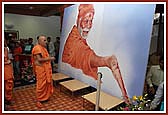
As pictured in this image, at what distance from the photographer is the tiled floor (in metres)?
2.51

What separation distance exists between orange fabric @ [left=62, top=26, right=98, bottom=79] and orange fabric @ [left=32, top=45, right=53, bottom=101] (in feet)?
2.36

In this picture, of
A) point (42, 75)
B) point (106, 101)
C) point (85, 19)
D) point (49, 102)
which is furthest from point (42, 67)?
point (85, 19)

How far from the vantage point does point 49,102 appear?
273 centimetres

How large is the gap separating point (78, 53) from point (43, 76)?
3.11ft

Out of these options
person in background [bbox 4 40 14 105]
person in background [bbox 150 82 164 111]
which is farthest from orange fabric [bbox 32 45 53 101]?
person in background [bbox 150 82 164 111]

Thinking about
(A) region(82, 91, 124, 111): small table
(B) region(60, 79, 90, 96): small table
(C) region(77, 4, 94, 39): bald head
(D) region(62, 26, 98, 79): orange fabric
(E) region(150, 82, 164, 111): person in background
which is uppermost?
(C) region(77, 4, 94, 39): bald head

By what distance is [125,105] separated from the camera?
2283 mm

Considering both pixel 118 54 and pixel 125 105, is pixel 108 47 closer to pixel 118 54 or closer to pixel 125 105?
pixel 118 54

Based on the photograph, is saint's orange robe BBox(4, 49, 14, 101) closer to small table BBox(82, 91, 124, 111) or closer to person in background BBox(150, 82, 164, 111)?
small table BBox(82, 91, 124, 111)

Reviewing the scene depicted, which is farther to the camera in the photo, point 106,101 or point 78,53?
point 78,53

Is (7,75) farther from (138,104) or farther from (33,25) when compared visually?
(33,25)

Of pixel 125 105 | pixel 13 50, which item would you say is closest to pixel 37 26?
pixel 13 50

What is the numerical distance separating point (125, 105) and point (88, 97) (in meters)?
0.52

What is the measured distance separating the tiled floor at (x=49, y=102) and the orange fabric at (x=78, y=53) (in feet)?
1.68
